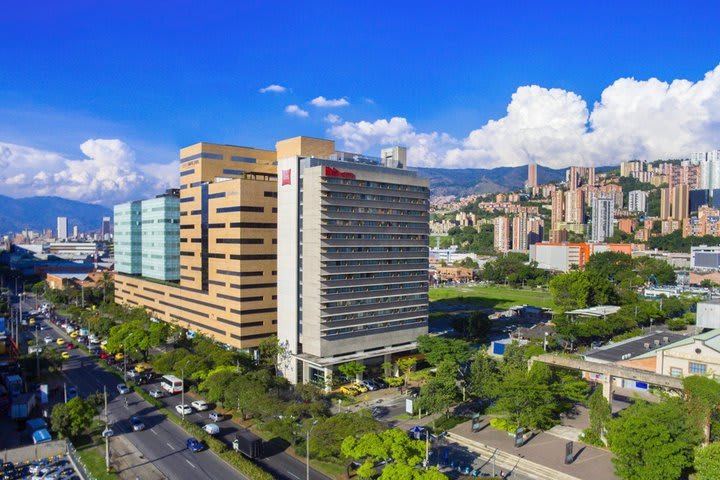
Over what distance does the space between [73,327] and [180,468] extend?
63016mm

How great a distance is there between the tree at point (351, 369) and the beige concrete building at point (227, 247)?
52.5 feet

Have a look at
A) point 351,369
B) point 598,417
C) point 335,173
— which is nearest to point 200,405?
point 351,369

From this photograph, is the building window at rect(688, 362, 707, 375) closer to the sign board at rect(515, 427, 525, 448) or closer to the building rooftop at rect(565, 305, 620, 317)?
the sign board at rect(515, 427, 525, 448)

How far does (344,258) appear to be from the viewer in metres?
56.5

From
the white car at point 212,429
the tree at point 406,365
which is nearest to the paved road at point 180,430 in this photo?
the white car at point 212,429

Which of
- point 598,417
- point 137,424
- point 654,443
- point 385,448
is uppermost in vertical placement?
point 654,443

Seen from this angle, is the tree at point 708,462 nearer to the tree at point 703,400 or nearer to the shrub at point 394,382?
the tree at point 703,400

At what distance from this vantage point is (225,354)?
56344 millimetres

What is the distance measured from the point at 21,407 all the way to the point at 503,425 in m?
42.4

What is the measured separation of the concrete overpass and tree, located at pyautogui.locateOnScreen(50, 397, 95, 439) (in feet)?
128

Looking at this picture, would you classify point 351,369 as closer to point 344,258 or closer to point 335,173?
point 344,258

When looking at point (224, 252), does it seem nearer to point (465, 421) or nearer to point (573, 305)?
point (465, 421)

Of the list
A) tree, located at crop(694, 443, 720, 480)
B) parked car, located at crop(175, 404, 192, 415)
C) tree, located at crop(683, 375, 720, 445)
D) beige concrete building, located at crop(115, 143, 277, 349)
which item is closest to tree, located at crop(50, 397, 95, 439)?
parked car, located at crop(175, 404, 192, 415)

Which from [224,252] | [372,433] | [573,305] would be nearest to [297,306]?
[224,252]
